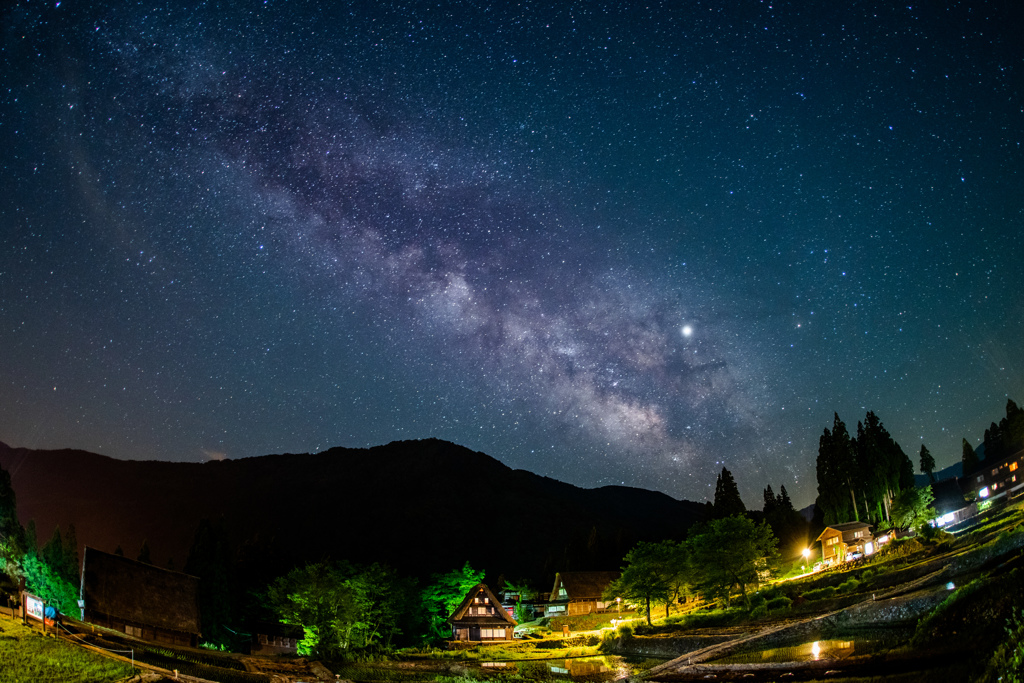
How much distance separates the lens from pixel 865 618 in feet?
95.2

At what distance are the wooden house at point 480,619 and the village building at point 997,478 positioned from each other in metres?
48.7

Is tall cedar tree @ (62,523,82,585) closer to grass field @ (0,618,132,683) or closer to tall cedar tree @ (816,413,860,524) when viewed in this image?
grass field @ (0,618,132,683)

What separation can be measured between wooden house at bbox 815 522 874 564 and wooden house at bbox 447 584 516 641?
34087mm

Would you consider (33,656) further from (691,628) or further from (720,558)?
(720,558)

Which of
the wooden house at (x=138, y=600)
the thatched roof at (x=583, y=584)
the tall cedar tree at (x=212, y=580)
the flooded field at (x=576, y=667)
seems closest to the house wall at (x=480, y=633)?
the thatched roof at (x=583, y=584)

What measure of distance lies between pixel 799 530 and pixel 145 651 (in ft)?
271

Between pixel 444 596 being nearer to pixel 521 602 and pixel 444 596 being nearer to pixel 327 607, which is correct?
pixel 521 602

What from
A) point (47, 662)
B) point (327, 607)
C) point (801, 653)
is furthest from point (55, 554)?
point (801, 653)

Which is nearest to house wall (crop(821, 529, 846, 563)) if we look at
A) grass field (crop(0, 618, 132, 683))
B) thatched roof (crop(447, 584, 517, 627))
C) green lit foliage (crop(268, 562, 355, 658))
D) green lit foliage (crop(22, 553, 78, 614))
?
thatched roof (crop(447, 584, 517, 627))

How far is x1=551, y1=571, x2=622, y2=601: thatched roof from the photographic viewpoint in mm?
78375

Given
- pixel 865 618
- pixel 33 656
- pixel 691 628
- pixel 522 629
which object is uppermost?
pixel 33 656

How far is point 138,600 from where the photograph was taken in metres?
43.3

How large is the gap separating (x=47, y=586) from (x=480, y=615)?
131 feet

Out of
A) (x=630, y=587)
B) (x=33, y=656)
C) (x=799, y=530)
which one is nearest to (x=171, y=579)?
(x=33, y=656)
